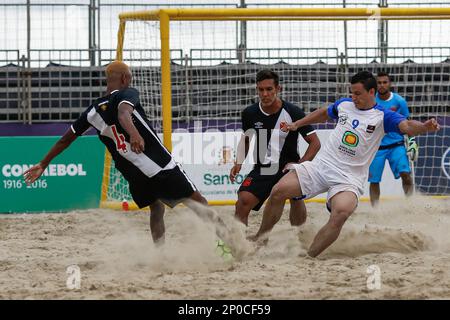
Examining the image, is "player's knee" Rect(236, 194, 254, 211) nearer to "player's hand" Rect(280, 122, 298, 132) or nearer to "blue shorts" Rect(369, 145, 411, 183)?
"player's hand" Rect(280, 122, 298, 132)

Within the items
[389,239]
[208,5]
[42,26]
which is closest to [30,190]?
[42,26]

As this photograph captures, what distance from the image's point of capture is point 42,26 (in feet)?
47.8

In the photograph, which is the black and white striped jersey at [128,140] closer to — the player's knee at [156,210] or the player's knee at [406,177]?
the player's knee at [156,210]

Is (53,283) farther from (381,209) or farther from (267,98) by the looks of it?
(381,209)

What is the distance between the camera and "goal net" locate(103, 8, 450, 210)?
520 inches

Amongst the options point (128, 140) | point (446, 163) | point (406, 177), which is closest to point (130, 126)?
point (128, 140)

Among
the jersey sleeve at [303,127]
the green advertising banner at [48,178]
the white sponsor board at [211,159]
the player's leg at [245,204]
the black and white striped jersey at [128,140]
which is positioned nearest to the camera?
the black and white striped jersey at [128,140]

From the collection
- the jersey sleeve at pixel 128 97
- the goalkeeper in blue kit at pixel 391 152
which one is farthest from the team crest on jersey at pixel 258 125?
the goalkeeper in blue kit at pixel 391 152

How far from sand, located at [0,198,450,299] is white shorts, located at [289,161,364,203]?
593 mm

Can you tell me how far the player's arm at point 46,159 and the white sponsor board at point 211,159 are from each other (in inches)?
→ 203

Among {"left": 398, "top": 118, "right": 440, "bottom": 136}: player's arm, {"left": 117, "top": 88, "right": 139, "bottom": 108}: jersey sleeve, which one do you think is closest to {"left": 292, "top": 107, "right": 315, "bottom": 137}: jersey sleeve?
{"left": 398, "top": 118, "right": 440, "bottom": 136}: player's arm

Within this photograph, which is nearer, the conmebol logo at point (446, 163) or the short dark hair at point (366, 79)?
the short dark hair at point (366, 79)

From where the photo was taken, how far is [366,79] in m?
7.52

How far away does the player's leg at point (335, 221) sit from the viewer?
23.8ft
